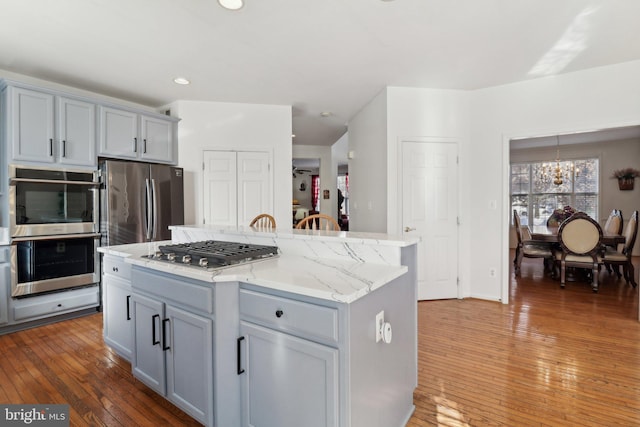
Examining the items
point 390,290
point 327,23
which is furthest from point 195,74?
point 390,290

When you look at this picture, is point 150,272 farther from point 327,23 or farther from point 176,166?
point 176,166

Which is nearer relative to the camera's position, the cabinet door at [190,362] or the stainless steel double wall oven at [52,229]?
the cabinet door at [190,362]

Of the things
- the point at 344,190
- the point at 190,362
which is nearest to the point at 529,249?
the point at 190,362

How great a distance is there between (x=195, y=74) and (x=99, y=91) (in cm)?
141

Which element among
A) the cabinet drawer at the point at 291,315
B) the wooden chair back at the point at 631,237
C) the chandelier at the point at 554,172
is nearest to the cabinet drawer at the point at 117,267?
the cabinet drawer at the point at 291,315

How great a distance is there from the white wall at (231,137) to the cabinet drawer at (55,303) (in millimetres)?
1401

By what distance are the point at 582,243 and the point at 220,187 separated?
492cm

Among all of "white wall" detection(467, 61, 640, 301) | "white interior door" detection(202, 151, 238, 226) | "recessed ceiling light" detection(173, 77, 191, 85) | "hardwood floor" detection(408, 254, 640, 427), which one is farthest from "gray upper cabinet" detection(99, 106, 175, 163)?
"white wall" detection(467, 61, 640, 301)

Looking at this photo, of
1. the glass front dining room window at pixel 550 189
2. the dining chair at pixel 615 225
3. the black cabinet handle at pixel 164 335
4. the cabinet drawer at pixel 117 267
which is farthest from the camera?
the glass front dining room window at pixel 550 189

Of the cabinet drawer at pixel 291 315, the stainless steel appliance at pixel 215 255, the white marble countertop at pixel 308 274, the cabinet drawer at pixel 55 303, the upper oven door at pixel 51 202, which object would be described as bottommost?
the cabinet drawer at pixel 55 303

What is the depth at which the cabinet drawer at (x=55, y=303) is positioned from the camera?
2.97m

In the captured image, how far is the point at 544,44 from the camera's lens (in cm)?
275

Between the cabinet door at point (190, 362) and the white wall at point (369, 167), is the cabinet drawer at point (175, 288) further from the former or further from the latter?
the white wall at point (369, 167)

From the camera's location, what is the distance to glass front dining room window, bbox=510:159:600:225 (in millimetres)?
7086
